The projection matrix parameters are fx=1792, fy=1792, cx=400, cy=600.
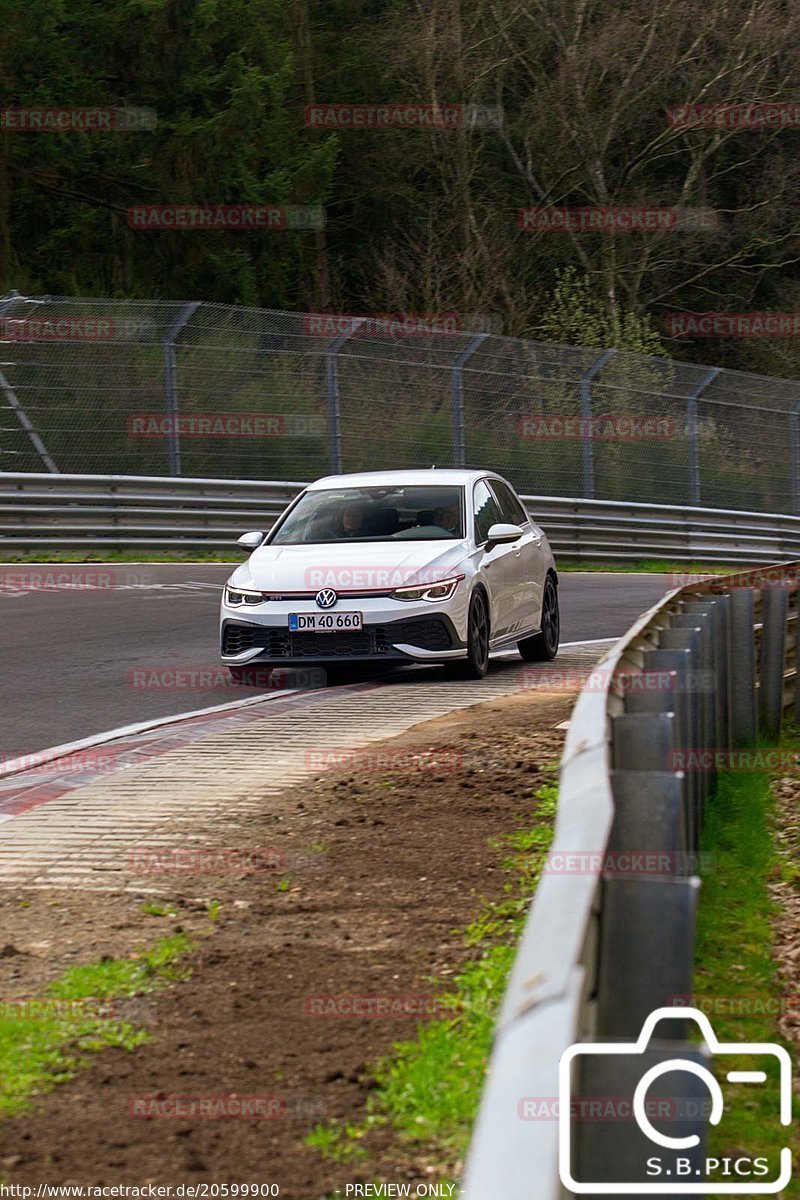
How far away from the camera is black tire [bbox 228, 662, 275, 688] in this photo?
12109mm

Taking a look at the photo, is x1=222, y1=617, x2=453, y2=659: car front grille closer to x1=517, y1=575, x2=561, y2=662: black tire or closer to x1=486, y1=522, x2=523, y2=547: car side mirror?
x1=486, y1=522, x2=523, y2=547: car side mirror

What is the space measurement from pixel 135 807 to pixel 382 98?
38515mm

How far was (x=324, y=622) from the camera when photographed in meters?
11.9

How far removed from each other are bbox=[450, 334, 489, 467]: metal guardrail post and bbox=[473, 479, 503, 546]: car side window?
1275cm

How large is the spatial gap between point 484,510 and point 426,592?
1.57 m

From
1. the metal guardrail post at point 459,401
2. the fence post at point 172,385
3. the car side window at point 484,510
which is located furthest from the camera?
the metal guardrail post at point 459,401

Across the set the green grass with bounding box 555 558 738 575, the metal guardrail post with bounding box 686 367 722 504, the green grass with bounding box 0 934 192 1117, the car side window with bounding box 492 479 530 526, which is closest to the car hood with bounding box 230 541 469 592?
the car side window with bounding box 492 479 530 526

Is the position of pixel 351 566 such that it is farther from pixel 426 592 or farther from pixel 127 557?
pixel 127 557

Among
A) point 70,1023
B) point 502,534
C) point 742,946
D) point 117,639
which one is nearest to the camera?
point 70,1023

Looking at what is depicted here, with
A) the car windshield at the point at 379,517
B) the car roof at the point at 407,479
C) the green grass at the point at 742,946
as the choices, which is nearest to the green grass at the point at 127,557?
the car roof at the point at 407,479

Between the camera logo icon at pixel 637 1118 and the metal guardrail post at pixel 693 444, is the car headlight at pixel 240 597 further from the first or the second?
the metal guardrail post at pixel 693 444

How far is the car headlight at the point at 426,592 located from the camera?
11961 millimetres

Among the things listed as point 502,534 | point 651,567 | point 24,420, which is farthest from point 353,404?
point 502,534

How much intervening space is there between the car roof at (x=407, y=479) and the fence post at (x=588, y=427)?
14.2 m
